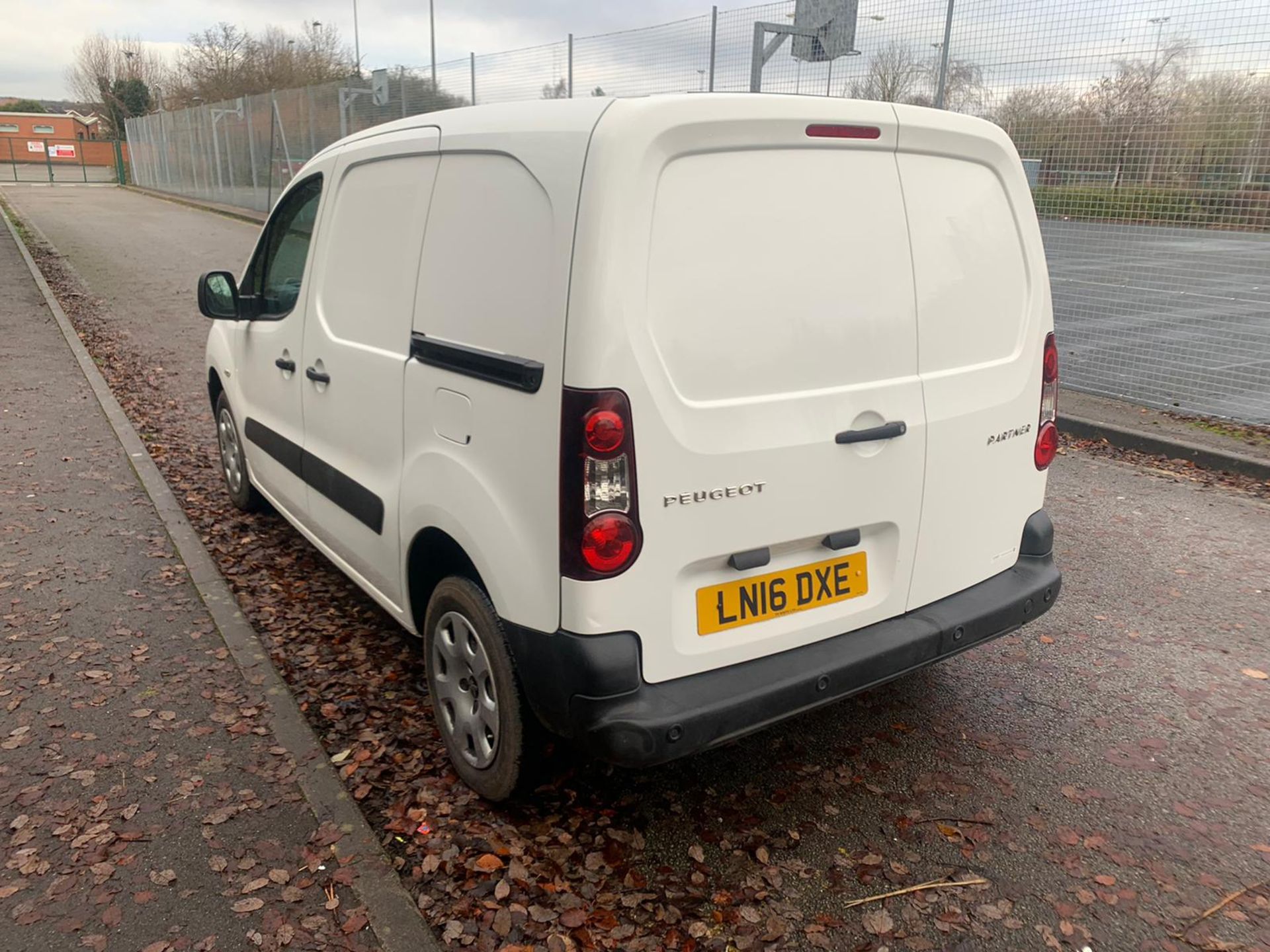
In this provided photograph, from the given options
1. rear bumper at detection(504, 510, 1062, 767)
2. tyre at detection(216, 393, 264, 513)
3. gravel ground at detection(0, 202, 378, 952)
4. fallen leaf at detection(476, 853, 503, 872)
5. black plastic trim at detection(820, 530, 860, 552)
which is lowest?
gravel ground at detection(0, 202, 378, 952)

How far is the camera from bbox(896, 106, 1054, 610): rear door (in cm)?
285

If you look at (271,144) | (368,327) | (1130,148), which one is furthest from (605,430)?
(271,144)

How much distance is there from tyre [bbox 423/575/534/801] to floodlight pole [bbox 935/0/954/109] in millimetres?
8397

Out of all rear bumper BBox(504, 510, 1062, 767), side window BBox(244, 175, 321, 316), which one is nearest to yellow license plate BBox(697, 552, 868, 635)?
rear bumper BBox(504, 510, 1062, 767)

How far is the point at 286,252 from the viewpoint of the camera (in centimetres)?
432

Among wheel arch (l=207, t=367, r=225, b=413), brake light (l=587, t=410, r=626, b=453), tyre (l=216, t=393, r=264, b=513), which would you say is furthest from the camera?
wheel arch (l=207, t=367, r=225, b=413)

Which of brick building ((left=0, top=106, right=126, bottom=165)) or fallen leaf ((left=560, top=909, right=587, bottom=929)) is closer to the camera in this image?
fallen leaf ((left=560, top=909, right=587, bottom=929))

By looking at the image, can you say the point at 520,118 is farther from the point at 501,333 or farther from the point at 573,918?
the point at 573,918

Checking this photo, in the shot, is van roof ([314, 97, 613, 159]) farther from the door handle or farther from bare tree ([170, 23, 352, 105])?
bare tree ([170, 23, 352, 105])

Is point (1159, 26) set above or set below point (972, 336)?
above

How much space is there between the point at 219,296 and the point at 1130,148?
7.44m

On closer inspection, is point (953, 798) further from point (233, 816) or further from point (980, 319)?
point (233, 816)

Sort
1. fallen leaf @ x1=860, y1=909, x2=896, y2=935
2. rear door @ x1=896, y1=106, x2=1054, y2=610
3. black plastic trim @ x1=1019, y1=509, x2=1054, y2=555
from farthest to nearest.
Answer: black plastic trim @ x1=1019, y1=509, x2=1054, y2=555, rear door @ x1=896, y1=106, x2=1054, y2=610, fallen leaf @ x1=860, y1=909, x2=896, y2=935

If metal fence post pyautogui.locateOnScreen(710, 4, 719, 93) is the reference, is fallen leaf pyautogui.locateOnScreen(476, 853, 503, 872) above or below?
below
